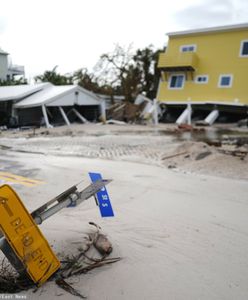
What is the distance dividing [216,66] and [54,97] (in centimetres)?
1447

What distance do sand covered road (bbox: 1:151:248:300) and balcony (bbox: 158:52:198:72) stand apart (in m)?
23.0

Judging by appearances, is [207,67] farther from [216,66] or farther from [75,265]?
[75,265]

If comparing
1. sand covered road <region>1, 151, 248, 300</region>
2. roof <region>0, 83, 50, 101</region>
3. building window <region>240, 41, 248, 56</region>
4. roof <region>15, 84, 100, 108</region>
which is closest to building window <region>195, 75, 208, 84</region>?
building window <region>240, 41, 248, 56</region>

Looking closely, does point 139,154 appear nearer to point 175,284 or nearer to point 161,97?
point 175,284

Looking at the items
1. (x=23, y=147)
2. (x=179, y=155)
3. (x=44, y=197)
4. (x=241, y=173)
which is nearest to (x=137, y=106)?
(x=23, y=147)

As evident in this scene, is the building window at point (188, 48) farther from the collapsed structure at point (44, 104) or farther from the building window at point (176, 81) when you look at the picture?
the collapsed structure at point (44, 104)

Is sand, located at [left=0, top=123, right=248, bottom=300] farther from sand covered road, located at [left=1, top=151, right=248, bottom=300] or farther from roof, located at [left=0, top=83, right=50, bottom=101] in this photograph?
roof, located at [left=0, top=83, right=50, bottom=101]

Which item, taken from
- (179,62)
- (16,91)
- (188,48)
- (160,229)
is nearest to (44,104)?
(16,91)

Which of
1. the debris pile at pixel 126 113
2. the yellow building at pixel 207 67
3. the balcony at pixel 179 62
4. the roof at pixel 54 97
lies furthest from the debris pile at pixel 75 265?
the balcony at pixel 179 62

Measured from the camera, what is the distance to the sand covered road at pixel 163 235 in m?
3.06

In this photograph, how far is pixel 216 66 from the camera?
29094mm

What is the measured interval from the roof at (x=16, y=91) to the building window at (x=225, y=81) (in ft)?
50.2

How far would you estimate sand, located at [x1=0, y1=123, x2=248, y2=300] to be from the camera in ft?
10.1

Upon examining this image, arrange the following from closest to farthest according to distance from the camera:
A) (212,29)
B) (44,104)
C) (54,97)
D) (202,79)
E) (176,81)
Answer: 1. (44,104)
2. (54,97)
3. (212,29)
4. (202,79)
5. (176,81)
